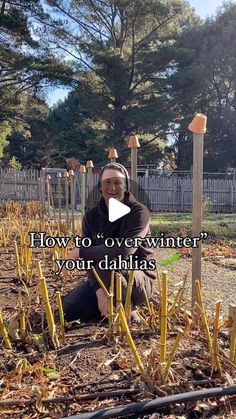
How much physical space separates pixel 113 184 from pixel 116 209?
0.15m

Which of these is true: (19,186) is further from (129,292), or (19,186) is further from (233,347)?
(233,347)

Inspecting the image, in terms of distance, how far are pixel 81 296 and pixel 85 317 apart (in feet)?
0.43

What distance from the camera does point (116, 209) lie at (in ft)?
7.85

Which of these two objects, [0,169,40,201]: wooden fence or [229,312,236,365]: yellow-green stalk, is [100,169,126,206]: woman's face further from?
[0,169,40,201]: wooden fence

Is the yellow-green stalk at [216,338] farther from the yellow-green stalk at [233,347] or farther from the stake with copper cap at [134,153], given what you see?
the stake with copper cap at [134,153]

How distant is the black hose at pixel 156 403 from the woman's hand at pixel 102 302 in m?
0.76

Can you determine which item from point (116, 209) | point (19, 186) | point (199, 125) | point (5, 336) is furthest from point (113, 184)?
point (19, 186)

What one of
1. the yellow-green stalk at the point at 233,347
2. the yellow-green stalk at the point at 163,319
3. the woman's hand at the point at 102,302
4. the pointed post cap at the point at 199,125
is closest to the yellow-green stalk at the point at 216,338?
the yellow-green stalk at the point at 233,347

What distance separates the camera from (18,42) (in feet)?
58.6

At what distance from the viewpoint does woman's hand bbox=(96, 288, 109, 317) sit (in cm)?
222

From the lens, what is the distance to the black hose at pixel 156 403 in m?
1.42

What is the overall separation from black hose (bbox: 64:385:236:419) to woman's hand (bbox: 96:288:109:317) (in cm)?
76

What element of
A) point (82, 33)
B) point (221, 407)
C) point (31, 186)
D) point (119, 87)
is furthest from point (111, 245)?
point (82, 33)

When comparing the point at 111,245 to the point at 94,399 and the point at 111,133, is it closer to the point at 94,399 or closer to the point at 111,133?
the point at 94,399
